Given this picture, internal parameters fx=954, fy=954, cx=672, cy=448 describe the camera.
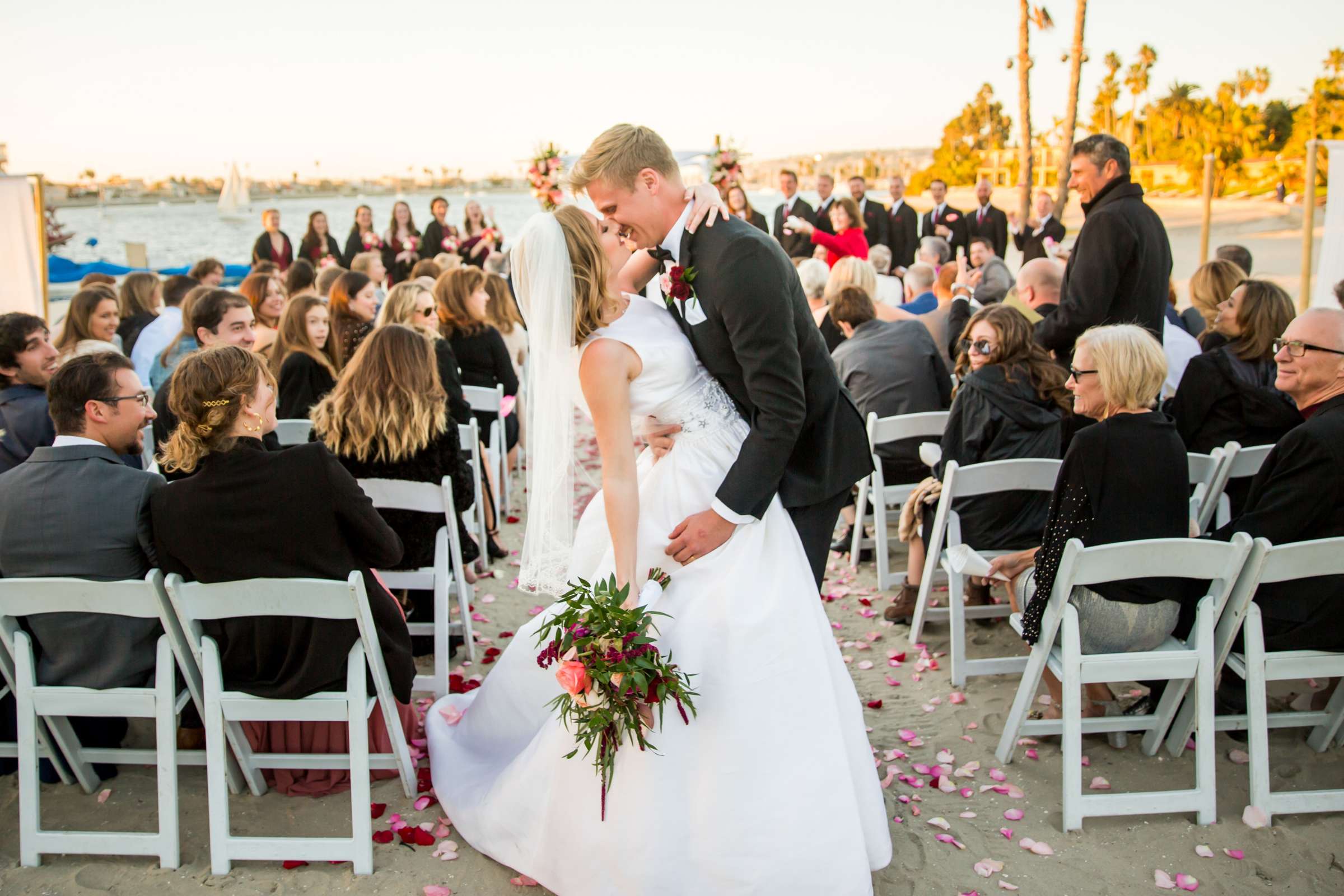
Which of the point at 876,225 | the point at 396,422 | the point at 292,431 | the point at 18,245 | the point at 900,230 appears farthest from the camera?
the point at 900,230

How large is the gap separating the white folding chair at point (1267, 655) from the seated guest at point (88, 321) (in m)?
Result: 5.66

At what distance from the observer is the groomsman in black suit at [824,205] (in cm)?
1195

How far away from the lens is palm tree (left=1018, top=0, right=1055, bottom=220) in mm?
21469

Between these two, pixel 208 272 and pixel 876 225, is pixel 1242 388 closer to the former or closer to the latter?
pixel 208 272

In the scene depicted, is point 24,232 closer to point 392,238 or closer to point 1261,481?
point 392,238

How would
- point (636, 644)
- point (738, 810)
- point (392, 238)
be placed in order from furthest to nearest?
point (392, 238) < point (738, 810) < point (636, 644)

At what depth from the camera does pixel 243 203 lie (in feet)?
163

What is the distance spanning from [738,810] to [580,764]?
47 centimetres

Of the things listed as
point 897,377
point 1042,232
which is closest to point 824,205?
point 1042,232

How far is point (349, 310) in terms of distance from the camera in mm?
5793

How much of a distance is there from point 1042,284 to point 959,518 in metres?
1.92

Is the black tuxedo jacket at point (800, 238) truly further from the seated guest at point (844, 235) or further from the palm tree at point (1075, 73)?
the palm tree at point (1075, 73)

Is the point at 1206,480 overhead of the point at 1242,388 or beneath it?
beneath

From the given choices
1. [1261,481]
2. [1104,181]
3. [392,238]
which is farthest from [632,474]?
[392,238]
